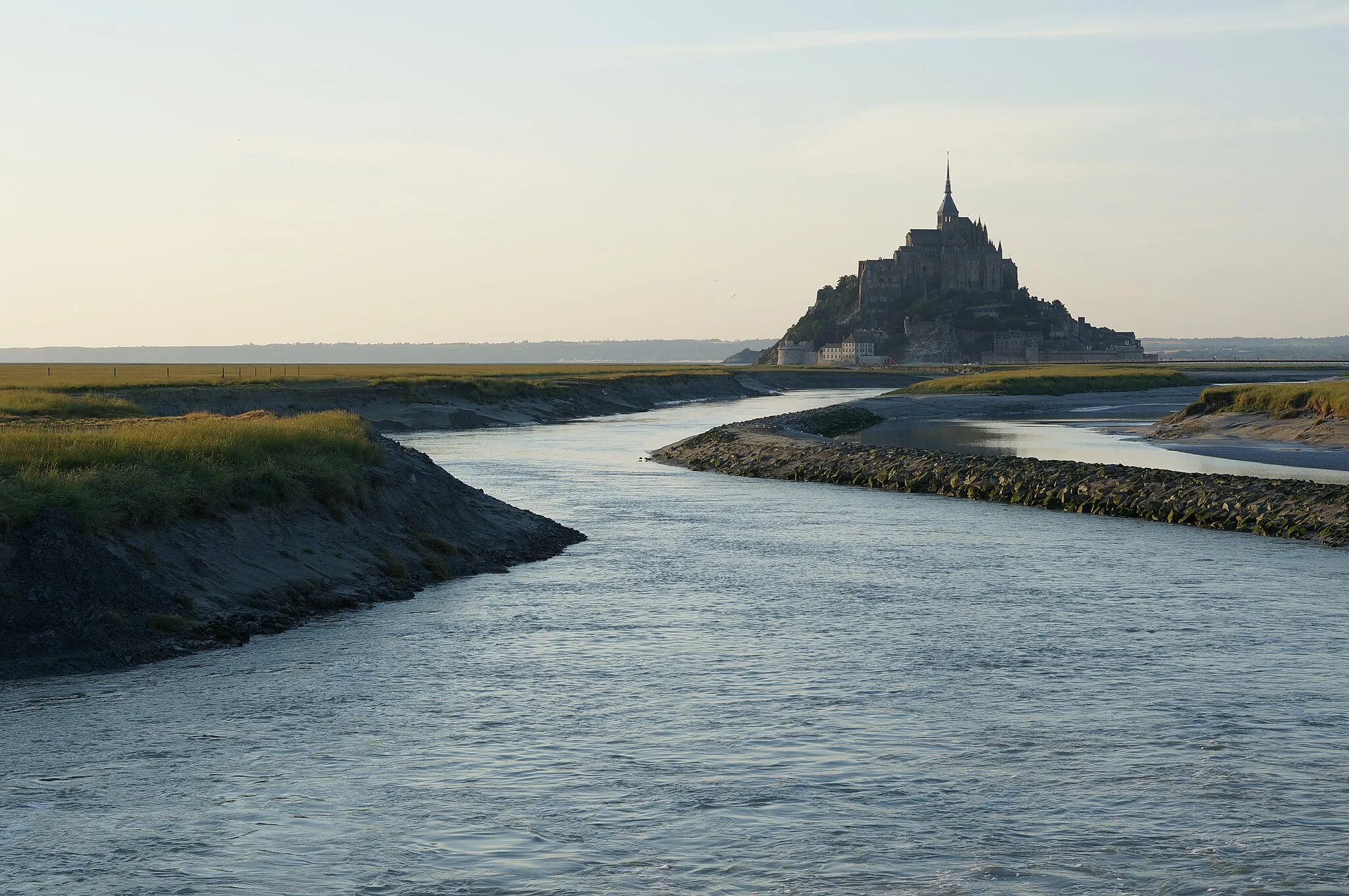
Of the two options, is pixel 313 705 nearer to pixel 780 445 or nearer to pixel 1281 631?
pixel 1281 631

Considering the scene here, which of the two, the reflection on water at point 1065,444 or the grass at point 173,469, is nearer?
the grass at point 173,469

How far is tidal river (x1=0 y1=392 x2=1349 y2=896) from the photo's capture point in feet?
35.3

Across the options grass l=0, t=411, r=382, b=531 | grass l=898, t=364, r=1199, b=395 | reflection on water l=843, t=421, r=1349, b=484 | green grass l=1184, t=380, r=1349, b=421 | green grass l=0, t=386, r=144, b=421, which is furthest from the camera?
grass l=898, t=364, r=1199, b=395

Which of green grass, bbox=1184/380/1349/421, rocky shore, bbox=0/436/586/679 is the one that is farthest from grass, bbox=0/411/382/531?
green grass, bbox=1184/380/1349/421

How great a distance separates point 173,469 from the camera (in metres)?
23.5

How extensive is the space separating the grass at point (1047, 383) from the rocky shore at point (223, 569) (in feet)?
343

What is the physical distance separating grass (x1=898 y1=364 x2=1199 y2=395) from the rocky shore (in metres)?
105

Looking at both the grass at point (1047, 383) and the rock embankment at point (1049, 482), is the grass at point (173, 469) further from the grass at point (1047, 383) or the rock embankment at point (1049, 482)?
the grass at point (1047, 383)

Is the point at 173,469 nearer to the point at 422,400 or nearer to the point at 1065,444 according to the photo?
the point at 1065,444

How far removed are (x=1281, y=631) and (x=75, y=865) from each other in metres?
16.8

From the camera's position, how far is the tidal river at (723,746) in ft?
35.3

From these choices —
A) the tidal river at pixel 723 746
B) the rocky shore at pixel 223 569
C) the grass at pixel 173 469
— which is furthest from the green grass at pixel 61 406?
the tidal river at pixel 723 746

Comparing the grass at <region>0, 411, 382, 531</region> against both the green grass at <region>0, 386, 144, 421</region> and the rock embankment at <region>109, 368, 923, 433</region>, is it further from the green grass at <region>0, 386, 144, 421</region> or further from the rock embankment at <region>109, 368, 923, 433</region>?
the green grass at <region>0, 386, 144, 421</region>

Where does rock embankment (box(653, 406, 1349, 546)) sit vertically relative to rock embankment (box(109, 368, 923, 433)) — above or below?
below
